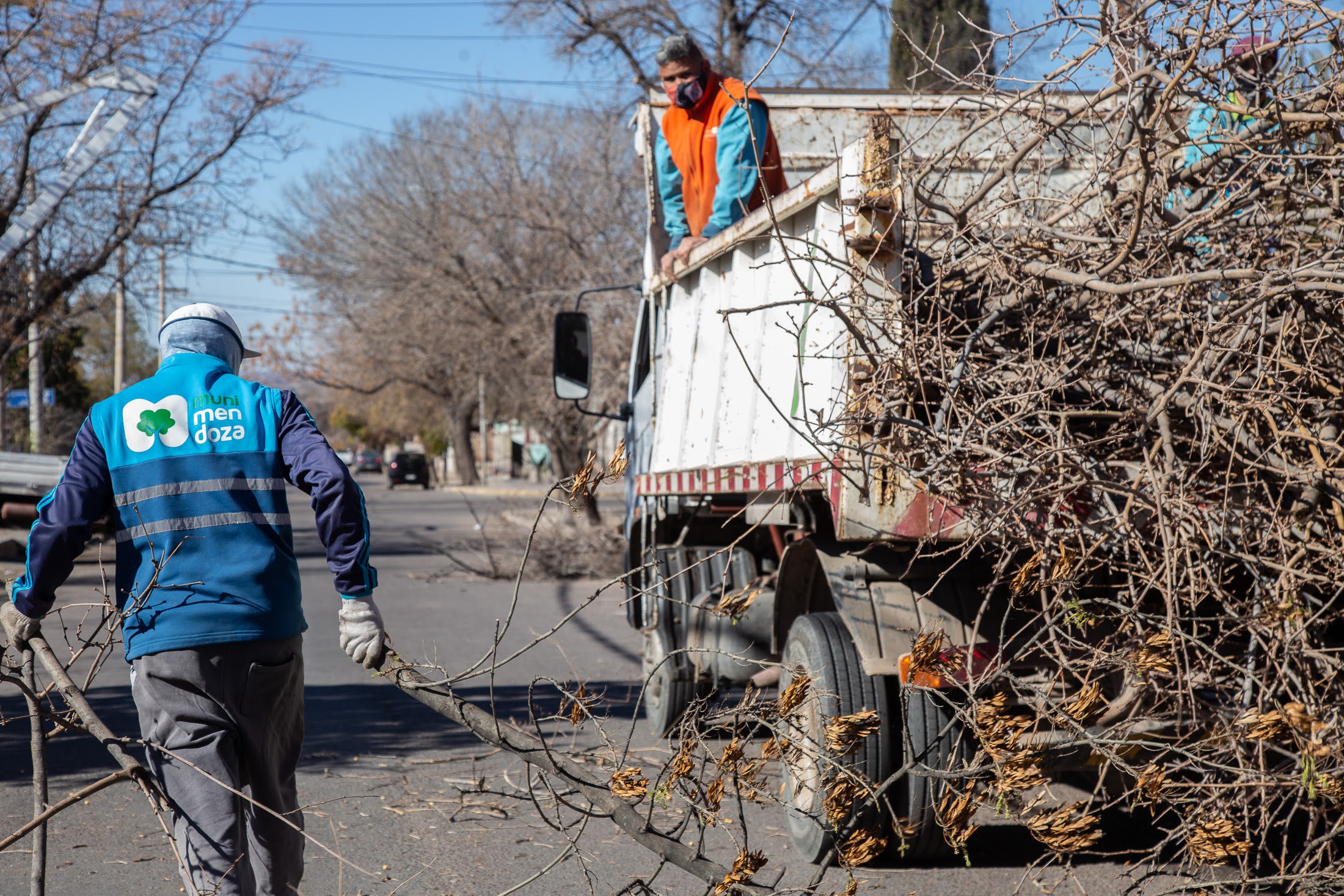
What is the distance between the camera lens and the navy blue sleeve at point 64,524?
10.2ft

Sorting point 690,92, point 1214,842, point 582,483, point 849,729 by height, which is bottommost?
point 1214,842

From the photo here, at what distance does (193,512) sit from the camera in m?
3.13

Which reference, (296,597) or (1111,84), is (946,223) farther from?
(296,597)

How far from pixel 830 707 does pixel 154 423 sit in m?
2.35

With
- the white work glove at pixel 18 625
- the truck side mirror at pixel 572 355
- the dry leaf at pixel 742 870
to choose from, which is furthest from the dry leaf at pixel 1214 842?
the truck side mirror at pixel 572 355

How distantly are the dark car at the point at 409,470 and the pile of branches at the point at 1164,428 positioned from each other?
Answer: 47.7 meters

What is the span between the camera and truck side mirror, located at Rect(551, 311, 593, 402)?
7660 millimetres

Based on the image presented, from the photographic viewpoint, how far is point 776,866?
4363mm

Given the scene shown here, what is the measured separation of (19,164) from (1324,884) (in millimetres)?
16657

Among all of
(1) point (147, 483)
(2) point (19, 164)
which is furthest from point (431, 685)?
(2) point (19, 164)

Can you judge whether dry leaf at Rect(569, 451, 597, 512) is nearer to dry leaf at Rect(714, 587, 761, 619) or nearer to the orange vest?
dry leaf at Rect(714, 587, 761, 619)

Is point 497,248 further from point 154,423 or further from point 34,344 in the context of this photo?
point 154,423

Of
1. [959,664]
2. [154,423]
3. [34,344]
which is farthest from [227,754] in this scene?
[34,344]

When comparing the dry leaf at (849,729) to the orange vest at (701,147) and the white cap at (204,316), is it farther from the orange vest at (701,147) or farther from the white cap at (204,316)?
the orange vest at (701,147)
